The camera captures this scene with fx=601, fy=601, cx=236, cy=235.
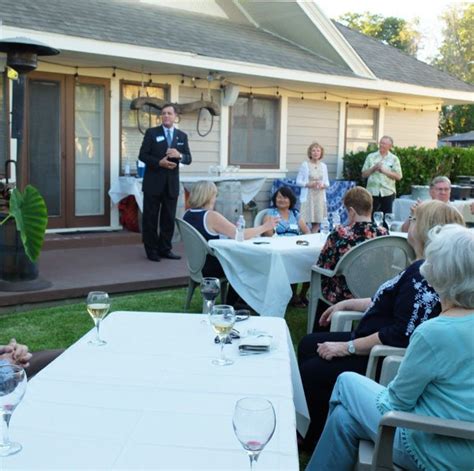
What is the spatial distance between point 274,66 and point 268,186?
1966mm

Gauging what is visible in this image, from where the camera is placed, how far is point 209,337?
2.46 metres

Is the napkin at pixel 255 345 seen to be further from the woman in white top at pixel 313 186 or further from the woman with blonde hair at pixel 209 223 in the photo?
the woman in white top at pixel 313 186

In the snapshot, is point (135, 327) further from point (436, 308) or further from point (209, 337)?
point (436, 308)

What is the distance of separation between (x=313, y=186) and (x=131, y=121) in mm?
2795

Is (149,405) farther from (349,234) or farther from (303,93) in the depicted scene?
(303,93)

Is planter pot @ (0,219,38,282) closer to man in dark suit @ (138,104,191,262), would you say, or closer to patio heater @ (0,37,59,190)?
patio heater @ (0,37,59,190)

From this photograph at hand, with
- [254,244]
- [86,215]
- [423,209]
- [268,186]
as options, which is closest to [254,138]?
[268,186]

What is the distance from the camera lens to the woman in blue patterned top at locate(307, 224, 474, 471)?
6.25ft

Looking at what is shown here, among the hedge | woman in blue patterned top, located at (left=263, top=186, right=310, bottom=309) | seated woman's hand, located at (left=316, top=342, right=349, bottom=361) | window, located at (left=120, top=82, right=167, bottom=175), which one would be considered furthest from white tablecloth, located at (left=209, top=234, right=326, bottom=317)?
the hedge

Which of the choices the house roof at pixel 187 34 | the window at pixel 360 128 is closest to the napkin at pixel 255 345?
the house roof at pixel 187 34

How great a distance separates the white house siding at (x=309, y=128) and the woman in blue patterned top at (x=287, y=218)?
4666 mm

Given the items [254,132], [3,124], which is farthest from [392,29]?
[3,124]

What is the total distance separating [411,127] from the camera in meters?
12.1

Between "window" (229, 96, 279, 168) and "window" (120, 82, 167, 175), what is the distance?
1.53 metres
